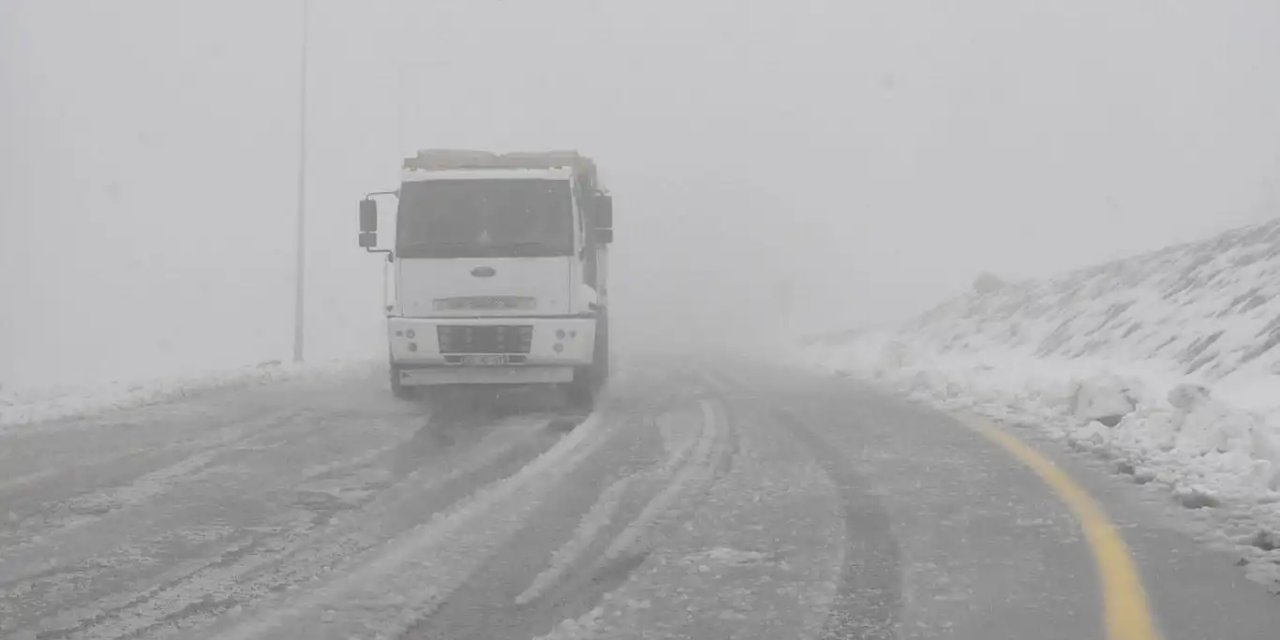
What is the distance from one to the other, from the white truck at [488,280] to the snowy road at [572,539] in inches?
103

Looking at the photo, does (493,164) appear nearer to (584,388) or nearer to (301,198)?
(584,388)

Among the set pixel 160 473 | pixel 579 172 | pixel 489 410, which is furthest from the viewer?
pixel 579 172

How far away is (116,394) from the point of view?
1175 cm

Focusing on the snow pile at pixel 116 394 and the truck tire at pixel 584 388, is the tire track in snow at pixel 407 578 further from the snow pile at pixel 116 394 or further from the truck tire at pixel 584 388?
the snow pile at pixel 116 394

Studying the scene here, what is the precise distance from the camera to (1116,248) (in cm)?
12206

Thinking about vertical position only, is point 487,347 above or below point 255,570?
above

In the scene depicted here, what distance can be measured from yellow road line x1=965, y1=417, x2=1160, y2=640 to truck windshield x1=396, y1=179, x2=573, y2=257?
233 inches

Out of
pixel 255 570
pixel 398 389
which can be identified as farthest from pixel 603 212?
pixel 255 570

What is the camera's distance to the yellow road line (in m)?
3.59

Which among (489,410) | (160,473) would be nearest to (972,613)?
(160,473)

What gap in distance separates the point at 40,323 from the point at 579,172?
51872 mm

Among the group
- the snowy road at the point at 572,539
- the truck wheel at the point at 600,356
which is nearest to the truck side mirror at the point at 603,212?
the truck wheel at the point at 600,356

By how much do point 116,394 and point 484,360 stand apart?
3.94m

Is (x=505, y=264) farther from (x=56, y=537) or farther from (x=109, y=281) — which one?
(x=109, y=281)
